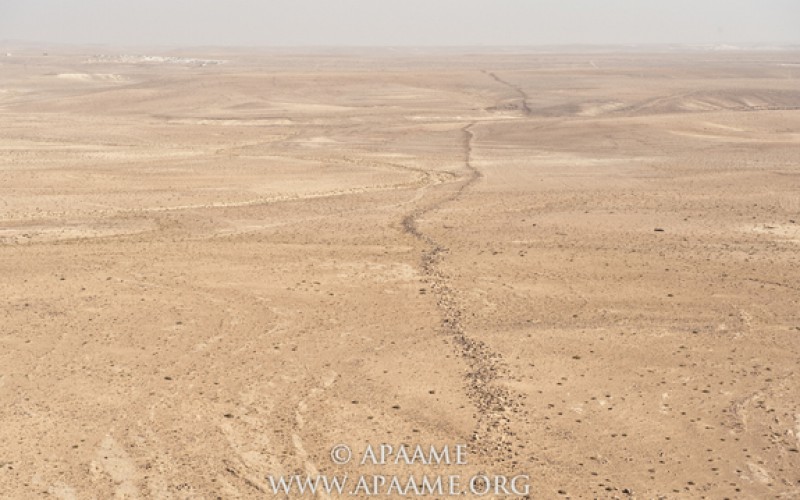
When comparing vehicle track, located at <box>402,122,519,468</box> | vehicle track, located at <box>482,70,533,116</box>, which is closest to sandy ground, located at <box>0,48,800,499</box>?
vehicle track, located at <box>402,122,519,468</box>

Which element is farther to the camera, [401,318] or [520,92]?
[520,92]

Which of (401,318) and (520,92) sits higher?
(401,318)

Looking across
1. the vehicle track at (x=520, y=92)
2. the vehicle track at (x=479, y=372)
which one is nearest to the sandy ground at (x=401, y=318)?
the vehicle track at (x=479, y=372)

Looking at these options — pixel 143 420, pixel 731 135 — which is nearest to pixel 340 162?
pixel 731 135

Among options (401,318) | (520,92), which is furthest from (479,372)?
(520,92)

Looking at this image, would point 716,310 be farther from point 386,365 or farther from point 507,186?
point 507,186

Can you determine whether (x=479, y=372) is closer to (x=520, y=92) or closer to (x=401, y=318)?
(x=401, y=318)
